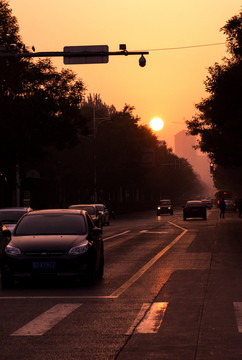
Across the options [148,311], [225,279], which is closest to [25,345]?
[148,311]

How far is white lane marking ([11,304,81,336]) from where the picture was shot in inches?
375

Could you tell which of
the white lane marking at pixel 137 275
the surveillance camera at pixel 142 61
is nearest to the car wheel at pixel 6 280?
the white lane marking at pixel 137 275

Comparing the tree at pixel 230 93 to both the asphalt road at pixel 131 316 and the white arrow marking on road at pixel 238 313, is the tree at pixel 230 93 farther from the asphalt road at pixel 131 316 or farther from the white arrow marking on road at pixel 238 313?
the white arrow marking on road at pixel 238 313

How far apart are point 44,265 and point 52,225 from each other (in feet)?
4.84

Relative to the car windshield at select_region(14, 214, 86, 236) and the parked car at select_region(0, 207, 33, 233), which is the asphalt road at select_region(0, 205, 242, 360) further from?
the parked car at select_region(0, 207, 33, 233)

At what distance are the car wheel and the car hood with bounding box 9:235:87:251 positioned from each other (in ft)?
1.85

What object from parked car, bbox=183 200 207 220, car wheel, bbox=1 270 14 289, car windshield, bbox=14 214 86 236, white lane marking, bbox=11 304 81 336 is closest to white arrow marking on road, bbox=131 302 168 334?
white lane marking, bbox=11 304 81 336

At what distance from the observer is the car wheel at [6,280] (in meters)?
14.5

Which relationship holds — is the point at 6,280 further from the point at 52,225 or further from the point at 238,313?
the point at 238,313

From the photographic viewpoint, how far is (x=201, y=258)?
2159cm

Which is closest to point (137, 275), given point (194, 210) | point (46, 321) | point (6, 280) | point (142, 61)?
point (6, 280)

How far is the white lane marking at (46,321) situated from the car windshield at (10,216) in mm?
13131

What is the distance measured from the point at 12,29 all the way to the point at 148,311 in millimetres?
35094

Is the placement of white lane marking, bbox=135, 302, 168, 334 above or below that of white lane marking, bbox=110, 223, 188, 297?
above
